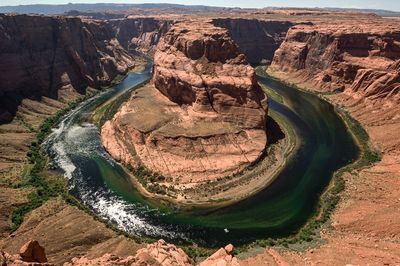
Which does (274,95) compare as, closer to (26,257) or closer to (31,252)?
(31,252)

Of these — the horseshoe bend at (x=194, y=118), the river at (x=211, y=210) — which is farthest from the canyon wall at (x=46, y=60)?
the horseshoe bend at (x=194, y=118)

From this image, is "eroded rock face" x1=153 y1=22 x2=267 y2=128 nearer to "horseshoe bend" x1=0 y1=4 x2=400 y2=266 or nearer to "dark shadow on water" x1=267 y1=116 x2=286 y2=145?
"horseshoe bend" x1=0 y1=4 x2=400 y2=266

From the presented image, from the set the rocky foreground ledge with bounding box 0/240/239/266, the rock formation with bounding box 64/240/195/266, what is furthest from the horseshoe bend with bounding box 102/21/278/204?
the rocky foreground ledge with bounding box 0/240/239/266

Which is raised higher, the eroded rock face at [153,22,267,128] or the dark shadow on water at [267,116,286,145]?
the eroded rock face at [153,22,267,128]

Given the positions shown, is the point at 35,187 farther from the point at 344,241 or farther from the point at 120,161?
the point at 344,241

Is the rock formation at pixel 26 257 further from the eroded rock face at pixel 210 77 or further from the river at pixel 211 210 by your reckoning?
the eroded rock face at pixel 210 77

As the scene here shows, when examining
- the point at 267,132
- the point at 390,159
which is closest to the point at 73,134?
the point at 267,132

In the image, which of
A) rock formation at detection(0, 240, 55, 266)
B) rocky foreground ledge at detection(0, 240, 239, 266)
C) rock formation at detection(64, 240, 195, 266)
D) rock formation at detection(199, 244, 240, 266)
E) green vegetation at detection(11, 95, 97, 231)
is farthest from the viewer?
green vegetation at detection(11, 95, 97, 231)
